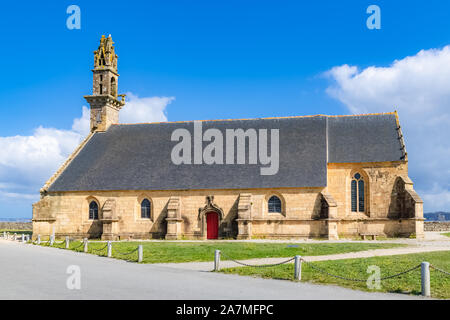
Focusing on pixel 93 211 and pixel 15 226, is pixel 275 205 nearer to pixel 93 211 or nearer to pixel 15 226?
pixel 93 211

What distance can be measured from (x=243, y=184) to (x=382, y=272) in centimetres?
2057

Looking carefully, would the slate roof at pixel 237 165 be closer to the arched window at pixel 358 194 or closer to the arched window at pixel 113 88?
the arched window at pixel 358 194

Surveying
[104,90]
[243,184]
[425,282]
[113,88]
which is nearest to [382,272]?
[425,282]

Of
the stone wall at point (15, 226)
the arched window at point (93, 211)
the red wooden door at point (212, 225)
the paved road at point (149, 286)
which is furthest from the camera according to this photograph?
the stone wall at point (15, 226)

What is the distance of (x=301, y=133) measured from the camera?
130ft

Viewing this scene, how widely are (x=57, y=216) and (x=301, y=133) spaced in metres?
20.2

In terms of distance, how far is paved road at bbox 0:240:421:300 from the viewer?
40.1ft

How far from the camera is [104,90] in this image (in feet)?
151

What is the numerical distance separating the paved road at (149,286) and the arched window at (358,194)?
21.3 metres

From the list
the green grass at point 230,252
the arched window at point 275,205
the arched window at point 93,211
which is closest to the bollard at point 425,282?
the green grass at point 230,252

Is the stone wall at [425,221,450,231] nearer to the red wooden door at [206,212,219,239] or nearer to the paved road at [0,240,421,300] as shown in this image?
the red wooden door at [206,212,219,239]

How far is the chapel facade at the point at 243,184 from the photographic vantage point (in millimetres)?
35250
